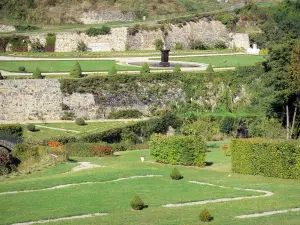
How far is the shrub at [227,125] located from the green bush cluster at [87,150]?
46.4ft

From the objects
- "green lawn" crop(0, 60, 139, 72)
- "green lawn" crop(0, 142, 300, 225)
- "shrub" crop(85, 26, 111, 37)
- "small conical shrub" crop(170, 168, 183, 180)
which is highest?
"shrub" crop(85, 26, 111, 37)

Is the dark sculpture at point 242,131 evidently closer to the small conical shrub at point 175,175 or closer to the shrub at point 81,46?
the shrub at point 81,46

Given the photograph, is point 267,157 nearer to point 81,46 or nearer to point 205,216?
point 205,216

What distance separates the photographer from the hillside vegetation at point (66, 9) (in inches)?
3610

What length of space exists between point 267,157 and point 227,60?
39.9 m

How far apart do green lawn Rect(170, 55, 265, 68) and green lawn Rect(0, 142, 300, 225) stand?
3329cm

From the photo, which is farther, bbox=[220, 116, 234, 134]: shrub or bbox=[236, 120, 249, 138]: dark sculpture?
bbox=[236, 120, 249, 138]: dark sculpture

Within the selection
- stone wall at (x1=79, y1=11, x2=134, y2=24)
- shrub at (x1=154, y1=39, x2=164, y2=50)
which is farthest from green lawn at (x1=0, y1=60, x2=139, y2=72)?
stone wall at (x1=79, y1=11, x2=134, y2=24)

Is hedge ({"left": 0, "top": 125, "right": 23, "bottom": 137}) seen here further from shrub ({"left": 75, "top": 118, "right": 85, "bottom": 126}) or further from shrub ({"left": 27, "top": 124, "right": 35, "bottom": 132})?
shrub ({"left": 75, "top": 118, "right": 85, "bottom": 126})

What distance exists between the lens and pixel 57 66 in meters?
69.8

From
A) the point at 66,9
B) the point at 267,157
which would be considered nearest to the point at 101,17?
the point at 66,9

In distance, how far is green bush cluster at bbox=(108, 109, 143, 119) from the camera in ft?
202

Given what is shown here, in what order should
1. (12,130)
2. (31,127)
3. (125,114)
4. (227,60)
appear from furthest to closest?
1. (227,60)
2. (125,114)
3. (31,127)
4. (12,130)

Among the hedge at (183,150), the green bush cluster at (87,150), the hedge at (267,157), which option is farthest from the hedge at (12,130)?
the hedge at (267,157)
